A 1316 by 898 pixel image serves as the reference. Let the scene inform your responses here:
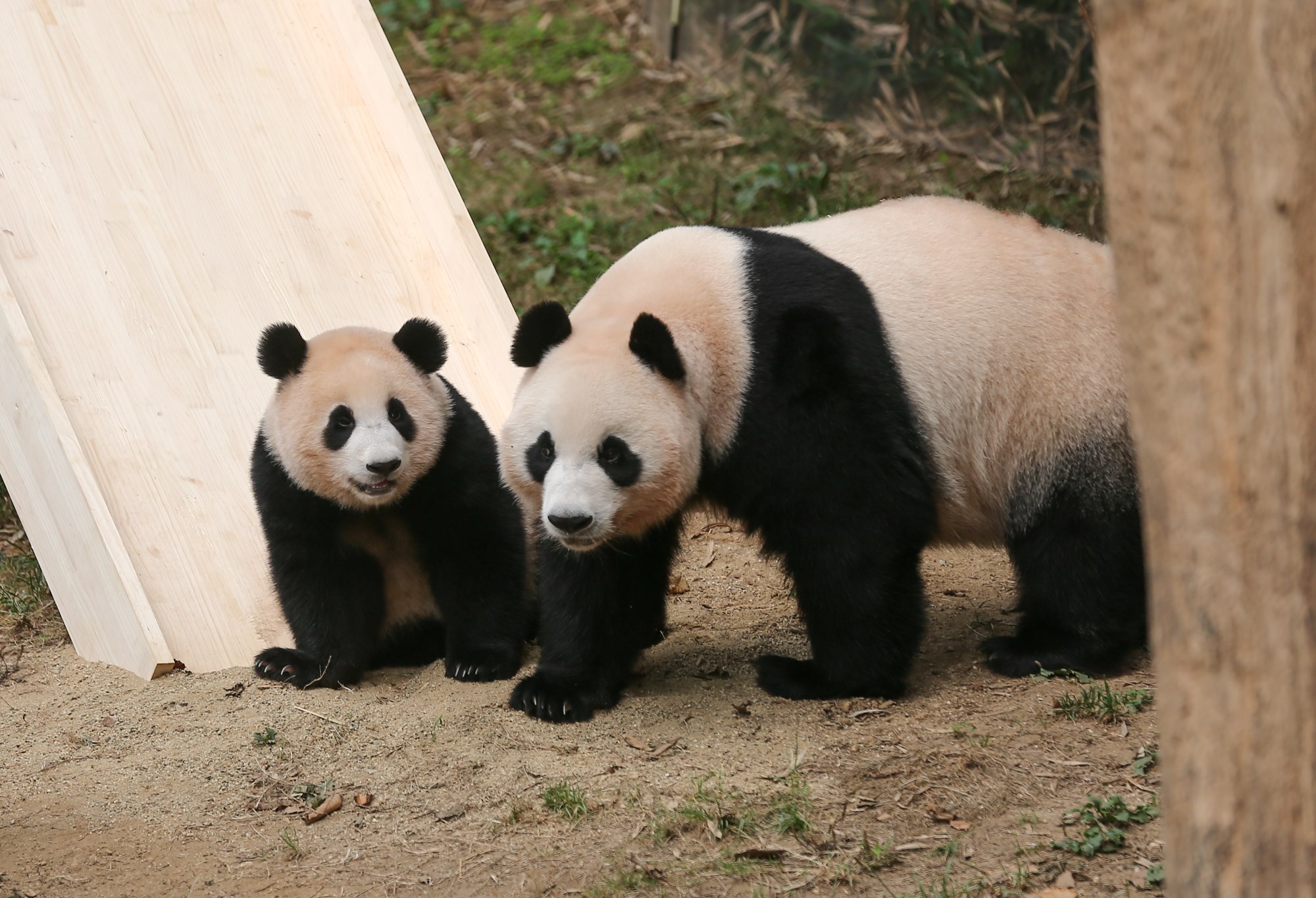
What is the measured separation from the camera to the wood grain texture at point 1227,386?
6.07 ft

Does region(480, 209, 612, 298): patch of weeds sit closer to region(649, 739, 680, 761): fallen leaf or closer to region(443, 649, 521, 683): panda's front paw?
region(443, 649, 521, 683): panda's front paw

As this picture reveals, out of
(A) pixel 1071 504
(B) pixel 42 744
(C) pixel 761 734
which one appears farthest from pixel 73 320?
(A) pixel 1071 504

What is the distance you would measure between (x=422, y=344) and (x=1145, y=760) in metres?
2.65

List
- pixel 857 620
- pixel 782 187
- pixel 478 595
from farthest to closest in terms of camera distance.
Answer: pixel 782 187, pixel 478 595, pixel 857 620

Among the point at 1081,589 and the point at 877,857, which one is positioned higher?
the point at 877,857

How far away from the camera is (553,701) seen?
4.23 m

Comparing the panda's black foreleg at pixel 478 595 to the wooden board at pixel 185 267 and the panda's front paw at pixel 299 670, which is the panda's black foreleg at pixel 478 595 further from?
the wooden board at pixel 185 267

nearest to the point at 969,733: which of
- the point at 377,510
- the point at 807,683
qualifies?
the point at 807,683

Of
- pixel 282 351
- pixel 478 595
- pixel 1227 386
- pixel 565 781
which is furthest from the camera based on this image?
pixel 478 595

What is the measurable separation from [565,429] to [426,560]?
46.6 inches

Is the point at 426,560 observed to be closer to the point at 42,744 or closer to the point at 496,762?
the point at 496,762

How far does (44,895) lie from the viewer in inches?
131

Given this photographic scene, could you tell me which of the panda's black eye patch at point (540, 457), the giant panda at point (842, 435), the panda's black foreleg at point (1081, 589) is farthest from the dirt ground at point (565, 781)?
the panda's black eye patch at point (540, 457)

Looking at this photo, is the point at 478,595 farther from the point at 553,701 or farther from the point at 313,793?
the point at 313,793
